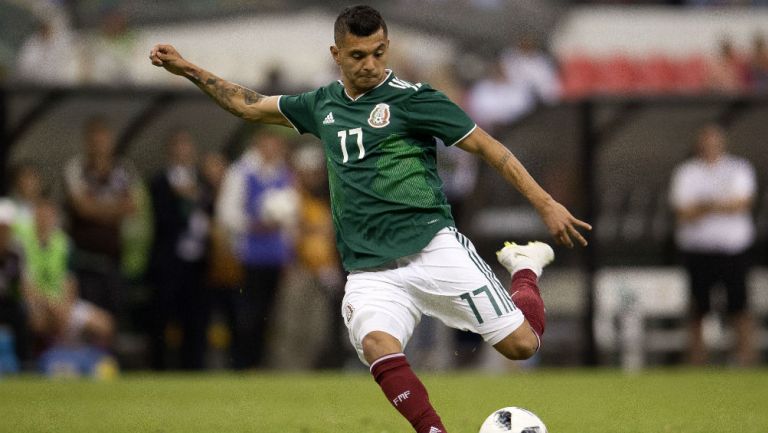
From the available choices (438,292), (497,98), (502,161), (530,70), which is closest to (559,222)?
(502,161)

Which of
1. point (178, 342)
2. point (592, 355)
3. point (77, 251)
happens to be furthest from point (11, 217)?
point (592, 355)

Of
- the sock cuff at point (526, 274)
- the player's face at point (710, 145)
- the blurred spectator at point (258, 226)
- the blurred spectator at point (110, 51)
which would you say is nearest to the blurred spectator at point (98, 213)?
the blurred spectator at point (258, 226)

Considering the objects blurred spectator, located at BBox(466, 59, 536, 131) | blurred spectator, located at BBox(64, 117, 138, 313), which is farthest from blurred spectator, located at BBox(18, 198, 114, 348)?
blurred spectator, located at BBox(466, 59, 536, 131)

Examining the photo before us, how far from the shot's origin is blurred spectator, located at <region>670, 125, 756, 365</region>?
1469cm

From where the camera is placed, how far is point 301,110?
729 cm

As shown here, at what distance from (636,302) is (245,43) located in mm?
9289

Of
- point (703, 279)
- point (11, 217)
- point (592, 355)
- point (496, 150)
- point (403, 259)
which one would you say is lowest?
point (592, 355)

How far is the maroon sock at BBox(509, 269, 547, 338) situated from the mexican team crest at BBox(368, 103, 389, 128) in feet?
3.94

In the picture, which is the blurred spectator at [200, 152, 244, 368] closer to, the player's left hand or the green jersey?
the green jersey

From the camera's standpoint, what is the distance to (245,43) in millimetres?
22938

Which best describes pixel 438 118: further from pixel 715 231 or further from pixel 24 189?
pixel 715 231

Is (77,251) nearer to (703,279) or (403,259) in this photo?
(703,279)

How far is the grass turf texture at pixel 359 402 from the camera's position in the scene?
878 centimetres

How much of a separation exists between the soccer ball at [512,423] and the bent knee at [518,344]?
434 mm
